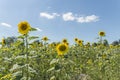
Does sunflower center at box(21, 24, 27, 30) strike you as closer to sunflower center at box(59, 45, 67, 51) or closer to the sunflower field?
the sunflower field

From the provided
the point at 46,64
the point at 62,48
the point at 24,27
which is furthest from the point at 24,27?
the point at 46,64

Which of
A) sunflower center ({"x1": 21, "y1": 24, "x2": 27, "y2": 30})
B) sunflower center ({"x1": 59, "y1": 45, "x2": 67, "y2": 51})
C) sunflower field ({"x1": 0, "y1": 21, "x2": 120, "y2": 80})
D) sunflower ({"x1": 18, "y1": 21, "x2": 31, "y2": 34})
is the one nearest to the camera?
sunflower field ({"x1": 0, "y1": 21, "x2": 120, "y2": 80})

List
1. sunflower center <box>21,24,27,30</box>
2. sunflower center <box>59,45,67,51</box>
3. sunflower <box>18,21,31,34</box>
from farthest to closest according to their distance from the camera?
sunflower center <box>59,45,67,51</box> < sunflower center <box>21,24,27,30</box> < sunflower <box>18,21,31,34</box>

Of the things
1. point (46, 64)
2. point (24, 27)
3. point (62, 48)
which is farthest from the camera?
point (46, 64)

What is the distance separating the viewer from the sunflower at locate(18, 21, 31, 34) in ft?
13.7

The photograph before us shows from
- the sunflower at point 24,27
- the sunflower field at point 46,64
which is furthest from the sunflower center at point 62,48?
the sunflower at point 24,27

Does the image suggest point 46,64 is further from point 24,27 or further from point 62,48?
point 24,27

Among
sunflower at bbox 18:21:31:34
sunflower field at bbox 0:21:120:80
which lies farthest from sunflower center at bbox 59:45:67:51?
sunflower at bbox 18:21:31:34

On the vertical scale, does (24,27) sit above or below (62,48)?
above

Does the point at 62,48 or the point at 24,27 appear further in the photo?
the point at 62,48

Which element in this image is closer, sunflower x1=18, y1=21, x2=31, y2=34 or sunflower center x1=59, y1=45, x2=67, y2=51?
sunflower x1=18, y1=21, x2=31, y2=34

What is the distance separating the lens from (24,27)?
14.1 feet

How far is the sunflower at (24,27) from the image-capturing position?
13.7 feet

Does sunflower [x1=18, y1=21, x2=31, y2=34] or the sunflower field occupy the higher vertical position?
sunflower [x1=18, y1=21, x2=31, y2=34]
